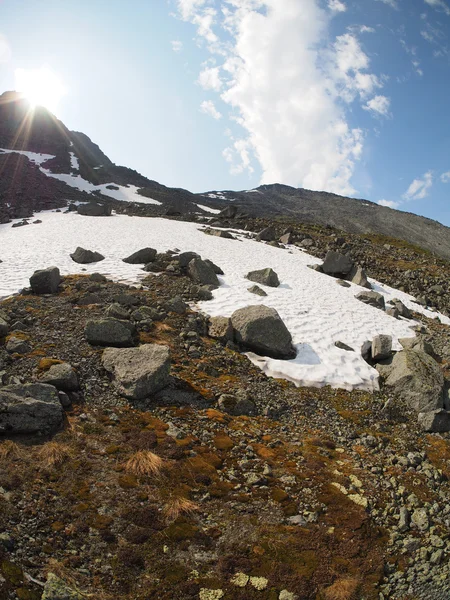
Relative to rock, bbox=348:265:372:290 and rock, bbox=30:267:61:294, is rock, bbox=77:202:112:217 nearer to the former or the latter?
rock, bbox=30:267:61:294

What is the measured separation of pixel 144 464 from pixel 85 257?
62.5 ft

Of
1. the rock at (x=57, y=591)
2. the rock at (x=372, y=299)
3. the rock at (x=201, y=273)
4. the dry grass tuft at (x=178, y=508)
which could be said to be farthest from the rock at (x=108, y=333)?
the rock at (x=372, y=299)

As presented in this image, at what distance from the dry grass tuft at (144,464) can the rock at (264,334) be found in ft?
23.8

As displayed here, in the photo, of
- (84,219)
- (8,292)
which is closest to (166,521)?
(8,292)

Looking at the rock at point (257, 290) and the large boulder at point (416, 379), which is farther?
the rock at point (257, 290)

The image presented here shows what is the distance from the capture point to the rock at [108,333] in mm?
12047

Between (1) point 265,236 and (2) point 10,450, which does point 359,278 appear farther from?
(2) point 10,450

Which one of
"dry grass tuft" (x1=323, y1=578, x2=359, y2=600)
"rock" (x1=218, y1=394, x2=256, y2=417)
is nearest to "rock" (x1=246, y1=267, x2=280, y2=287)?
"rock" (x1=218, y1=394, x2=256, y2=417)

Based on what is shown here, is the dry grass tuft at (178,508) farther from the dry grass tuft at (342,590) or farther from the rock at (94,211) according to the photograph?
the rock at (94,211)

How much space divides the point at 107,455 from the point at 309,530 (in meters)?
4.57

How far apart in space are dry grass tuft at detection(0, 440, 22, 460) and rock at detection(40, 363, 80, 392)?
2178 millimetres

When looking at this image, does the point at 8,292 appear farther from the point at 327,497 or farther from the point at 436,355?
the point at 436,355

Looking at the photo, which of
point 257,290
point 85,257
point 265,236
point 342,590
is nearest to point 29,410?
point 342,590

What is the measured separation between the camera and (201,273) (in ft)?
69.6
